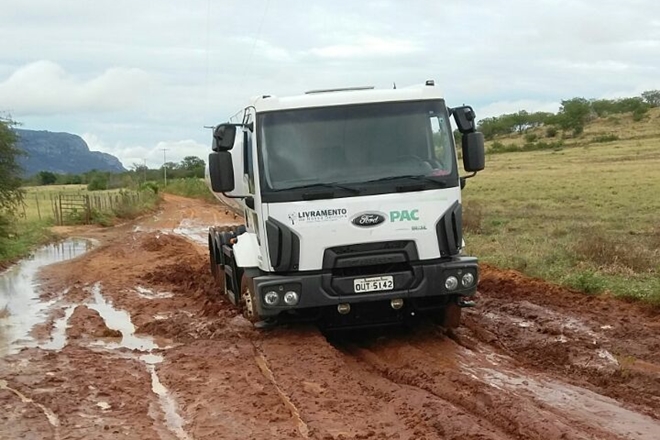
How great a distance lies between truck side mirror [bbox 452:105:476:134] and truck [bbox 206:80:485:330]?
2 centimetres

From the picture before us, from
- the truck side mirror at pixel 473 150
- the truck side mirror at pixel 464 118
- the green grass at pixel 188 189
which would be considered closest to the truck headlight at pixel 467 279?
the truck side mirror at pixel 473 150

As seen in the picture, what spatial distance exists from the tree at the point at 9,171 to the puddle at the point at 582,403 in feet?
65.4

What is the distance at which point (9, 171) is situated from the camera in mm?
24578

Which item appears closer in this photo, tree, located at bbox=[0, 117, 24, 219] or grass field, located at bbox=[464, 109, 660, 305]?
grass field, located at bbox=[464, 109, 660, 305]

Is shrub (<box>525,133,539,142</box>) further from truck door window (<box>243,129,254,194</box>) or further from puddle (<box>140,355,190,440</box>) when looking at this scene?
puddle (<box>140,355,190,440</box>)

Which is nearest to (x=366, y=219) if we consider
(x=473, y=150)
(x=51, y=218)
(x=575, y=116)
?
(x=473, y=150)

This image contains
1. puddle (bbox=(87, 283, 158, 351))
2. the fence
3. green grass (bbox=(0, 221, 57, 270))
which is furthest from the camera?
the fence

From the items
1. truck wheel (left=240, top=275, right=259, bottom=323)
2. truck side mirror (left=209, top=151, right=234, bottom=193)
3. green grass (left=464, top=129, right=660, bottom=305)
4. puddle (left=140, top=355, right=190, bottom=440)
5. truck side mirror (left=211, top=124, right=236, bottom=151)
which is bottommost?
green grass (left=464, top=129, right=660, bottom=305)

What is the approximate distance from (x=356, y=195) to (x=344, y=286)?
0.98m

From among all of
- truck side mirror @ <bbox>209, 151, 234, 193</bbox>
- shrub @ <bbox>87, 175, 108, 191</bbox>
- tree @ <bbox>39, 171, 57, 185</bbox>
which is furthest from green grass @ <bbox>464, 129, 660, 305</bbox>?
tree @ <bbox>39, 171, 57, 185</bbox>

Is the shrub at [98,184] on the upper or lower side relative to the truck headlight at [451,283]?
lower

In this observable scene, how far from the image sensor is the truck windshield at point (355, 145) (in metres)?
8.62

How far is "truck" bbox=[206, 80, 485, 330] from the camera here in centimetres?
852

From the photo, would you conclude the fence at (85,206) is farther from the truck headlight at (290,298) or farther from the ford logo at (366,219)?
the ford logo at (366,219)
